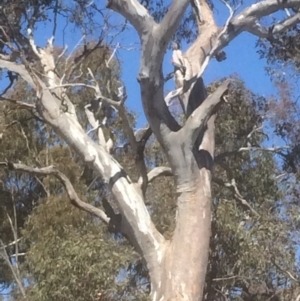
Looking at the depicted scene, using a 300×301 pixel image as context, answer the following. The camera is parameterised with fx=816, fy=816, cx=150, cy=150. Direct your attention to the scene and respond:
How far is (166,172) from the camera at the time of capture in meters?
8.84

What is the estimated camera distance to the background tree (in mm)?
7480

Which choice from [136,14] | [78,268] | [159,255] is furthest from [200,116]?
[78,268]

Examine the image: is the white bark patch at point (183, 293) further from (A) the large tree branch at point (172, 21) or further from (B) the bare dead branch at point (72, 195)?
(A) the large tree branch at point (172, 21)

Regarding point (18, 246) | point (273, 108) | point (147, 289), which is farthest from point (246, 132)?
point (18, 246)

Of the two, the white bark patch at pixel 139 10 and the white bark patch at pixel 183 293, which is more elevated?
the white bark patch at pixel 139 10

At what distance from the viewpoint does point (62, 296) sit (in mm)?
8766

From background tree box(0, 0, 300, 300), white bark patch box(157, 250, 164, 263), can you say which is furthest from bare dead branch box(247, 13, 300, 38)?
white bark patch box(157, 250, 164, 263)

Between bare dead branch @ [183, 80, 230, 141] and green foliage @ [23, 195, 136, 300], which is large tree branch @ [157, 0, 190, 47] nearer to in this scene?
bare dead branch @ [183, 80, 230, 141]

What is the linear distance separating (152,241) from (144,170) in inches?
39.3

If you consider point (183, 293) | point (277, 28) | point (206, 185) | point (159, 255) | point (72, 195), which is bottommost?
point (183, 293)

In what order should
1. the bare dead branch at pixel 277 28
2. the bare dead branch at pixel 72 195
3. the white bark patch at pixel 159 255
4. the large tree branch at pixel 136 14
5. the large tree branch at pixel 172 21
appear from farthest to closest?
the bare dead branch at pixel 277 28
the bare dead branch at pixel 72 195
the white bark patch at pixel 159 255
the large tree branch at pixel 136 14
the large tree branch at pixel 172 21

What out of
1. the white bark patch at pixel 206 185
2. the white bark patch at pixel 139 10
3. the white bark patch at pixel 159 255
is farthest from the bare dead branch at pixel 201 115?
the white bark patch at pixel 159 255

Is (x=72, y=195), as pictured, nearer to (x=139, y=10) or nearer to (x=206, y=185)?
(x=206, y=185)

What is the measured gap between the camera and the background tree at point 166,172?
24.5 feet
